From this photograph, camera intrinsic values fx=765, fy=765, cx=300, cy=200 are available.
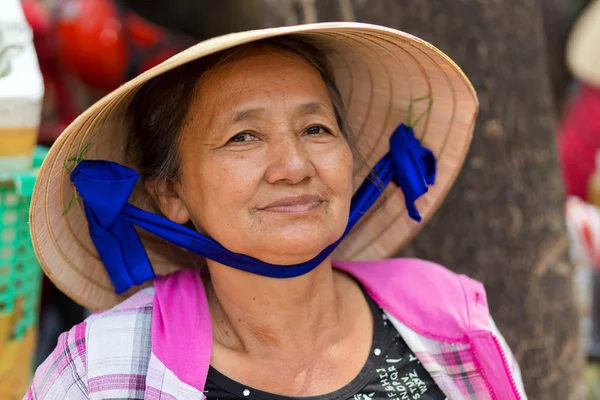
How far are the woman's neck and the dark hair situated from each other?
306 millimetres

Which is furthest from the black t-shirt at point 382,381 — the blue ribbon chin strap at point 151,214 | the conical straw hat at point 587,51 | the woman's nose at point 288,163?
the conical straw hat at point 587,51

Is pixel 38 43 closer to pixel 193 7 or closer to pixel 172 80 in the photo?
pixel 193 7

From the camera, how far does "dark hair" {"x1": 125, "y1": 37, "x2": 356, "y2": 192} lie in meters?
1.89

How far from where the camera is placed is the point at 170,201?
1985 millimetres

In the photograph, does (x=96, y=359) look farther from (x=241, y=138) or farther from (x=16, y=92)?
(x=16, y=92)

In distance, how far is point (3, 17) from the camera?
7.09 feet

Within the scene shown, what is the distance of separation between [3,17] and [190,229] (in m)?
0.87

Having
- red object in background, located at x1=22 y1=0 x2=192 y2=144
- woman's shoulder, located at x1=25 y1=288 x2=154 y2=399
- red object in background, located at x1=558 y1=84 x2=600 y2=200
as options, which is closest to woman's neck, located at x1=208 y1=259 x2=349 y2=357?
woman's shoulder, located at x1=25 y1=288 x2=154 y2=399

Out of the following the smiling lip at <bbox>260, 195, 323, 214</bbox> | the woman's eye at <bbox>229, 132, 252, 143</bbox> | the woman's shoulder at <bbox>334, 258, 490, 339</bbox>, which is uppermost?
the woman's eye at <bbox>229, 132, 252, 143</bbox>

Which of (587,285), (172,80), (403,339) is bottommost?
(587,285)

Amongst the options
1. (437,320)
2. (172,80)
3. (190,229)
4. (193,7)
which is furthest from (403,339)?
(193,7)

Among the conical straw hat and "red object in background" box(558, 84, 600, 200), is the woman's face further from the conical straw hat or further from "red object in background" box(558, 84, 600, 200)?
the conical straw hat

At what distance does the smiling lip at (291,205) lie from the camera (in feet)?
5.62

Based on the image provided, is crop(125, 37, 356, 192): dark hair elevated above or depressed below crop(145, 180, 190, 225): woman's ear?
above
